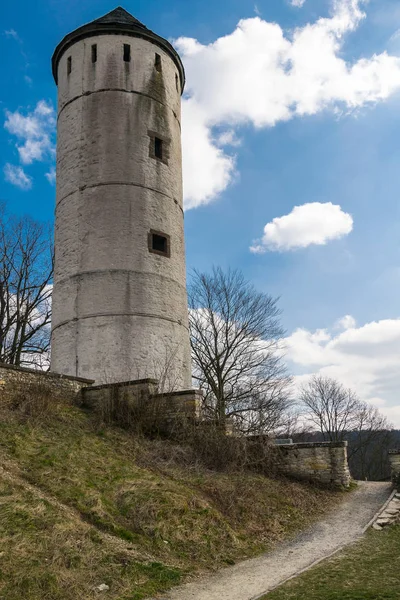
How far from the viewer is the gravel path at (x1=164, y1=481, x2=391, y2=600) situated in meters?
6.18

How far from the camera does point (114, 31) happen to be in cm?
1838

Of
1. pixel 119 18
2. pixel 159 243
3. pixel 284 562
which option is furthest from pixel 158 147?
pixel 284 562

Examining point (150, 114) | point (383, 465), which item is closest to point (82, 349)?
point (150, 114)

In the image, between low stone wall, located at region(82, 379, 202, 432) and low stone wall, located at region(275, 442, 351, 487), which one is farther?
low stone wall, located at region(275, 442, 351, 487)

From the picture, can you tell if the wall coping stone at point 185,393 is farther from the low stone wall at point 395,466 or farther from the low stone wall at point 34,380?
the low stone wall at point 395,466

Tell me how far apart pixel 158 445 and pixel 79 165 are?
9.91 metres

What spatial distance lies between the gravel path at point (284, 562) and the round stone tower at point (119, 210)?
22.0 ft

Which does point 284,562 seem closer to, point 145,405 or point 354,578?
point 354,578

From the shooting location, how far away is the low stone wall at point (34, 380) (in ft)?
39.6

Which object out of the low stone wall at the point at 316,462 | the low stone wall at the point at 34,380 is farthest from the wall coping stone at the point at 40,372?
the low stone wall at the point at 316,462

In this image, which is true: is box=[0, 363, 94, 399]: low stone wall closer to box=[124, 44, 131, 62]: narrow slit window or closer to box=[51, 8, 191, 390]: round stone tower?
box=[51, 8, 191, 390]: round stone tower

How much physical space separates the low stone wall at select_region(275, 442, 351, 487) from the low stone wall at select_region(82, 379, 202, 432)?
2.55m

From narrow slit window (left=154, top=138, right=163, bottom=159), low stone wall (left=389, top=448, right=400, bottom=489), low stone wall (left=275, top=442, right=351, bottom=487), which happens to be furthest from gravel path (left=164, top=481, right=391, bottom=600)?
narrow slit window (left=154, top=138, right=163, bottom=159)

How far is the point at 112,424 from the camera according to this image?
495 inches
